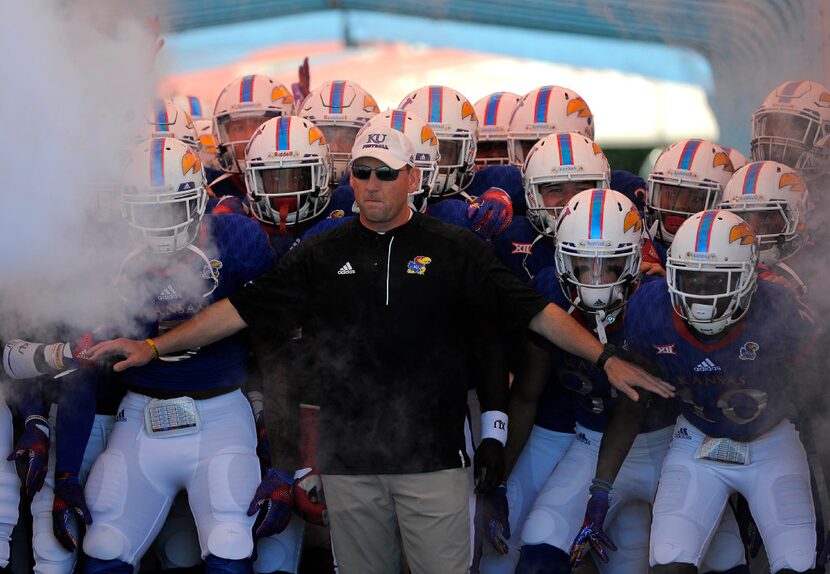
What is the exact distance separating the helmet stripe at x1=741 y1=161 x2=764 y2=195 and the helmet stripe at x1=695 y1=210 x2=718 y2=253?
734 mm

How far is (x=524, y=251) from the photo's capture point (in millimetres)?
5422

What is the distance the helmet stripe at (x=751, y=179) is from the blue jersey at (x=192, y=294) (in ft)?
7.01

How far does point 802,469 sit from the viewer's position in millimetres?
4605

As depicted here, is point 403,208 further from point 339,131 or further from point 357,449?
point 339,131

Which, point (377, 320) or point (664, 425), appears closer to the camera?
point (377, 320)

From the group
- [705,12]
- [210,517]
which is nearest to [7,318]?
[210,517]

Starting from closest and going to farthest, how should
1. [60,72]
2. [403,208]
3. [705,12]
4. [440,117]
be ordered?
[60,72] → [403,208] → [440,117] → [705,12]

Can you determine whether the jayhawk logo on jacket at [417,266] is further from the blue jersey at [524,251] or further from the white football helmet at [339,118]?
the white football helmet at [339,118]

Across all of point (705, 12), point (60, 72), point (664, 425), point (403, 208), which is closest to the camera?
point (60, 72)

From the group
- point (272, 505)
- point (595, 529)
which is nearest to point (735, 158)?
point (595, 529)

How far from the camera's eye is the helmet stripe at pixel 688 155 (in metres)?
5.62

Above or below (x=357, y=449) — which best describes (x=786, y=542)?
below

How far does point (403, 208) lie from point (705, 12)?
307 cm

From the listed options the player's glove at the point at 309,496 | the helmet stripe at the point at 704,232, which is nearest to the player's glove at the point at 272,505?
the player's glove at the point at 309,496
